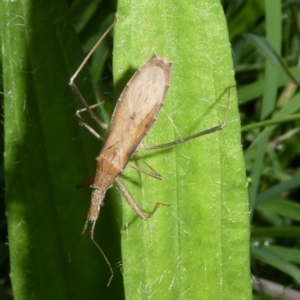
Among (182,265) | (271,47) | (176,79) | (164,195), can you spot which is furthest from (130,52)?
(271,47)

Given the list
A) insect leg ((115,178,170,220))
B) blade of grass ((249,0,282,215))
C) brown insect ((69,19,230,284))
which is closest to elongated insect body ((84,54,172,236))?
brown insect ((69,19,230,284))

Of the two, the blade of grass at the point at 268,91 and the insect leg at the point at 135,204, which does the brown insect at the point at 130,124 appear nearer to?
the insect leg at the point at 135,204

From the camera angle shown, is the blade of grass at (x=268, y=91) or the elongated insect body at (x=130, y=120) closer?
the elongated insect body at (x=130, y=120)

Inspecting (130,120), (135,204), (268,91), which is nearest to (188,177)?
(135,204)

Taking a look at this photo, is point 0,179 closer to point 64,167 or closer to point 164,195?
point 64,167

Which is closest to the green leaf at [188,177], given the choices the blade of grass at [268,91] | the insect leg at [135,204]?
the insect leg at [135,204]

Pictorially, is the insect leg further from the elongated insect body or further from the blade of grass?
the blade of grass

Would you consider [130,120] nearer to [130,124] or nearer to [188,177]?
[130,124]
